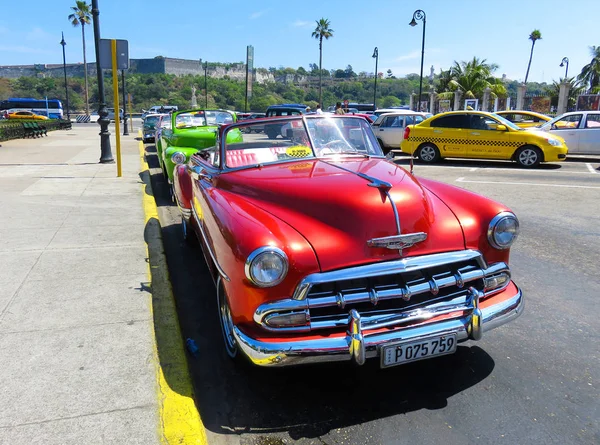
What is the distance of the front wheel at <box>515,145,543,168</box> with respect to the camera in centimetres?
1310

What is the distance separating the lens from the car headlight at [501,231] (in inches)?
128

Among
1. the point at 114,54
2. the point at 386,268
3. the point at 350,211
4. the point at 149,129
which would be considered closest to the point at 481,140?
the point at 114,54

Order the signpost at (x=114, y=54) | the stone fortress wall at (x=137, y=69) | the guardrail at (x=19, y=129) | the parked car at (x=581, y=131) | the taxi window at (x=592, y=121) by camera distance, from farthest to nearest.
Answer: the stone fortress wall at (x=137, y=69), the guardrail at (x=19, y=129), the taxi window at (x=592, y=121), the parked car at (x=581, y=131), the signpost at (x=114, y=54)

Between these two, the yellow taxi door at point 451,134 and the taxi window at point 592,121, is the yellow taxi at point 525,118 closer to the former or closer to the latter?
the taxi window at point 592,121

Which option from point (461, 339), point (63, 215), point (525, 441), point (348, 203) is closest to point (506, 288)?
point (461, 339)

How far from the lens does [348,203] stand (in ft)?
10.2

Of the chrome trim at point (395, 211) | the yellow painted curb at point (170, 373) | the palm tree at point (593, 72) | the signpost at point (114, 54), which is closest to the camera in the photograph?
the yellow painted curb at point (170, 373)

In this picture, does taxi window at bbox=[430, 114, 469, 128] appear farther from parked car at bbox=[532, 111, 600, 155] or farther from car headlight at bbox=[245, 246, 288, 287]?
car headlight at bbox=[245, 246, 288, 287]

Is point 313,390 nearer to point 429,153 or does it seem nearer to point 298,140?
point 298,140

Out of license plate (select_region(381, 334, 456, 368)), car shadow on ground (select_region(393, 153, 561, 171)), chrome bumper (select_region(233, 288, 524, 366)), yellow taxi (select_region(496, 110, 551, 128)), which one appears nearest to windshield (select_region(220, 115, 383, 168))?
chrome bumper (select_region(233, 288, 524, 366))

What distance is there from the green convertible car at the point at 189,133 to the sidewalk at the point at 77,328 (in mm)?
1674

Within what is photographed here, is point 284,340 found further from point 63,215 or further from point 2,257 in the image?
point 63,215

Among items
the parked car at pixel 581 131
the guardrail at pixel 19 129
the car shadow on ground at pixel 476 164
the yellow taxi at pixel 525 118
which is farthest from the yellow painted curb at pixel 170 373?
the guardrail at pixel 19 129

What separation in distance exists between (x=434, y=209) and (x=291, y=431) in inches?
67.2
